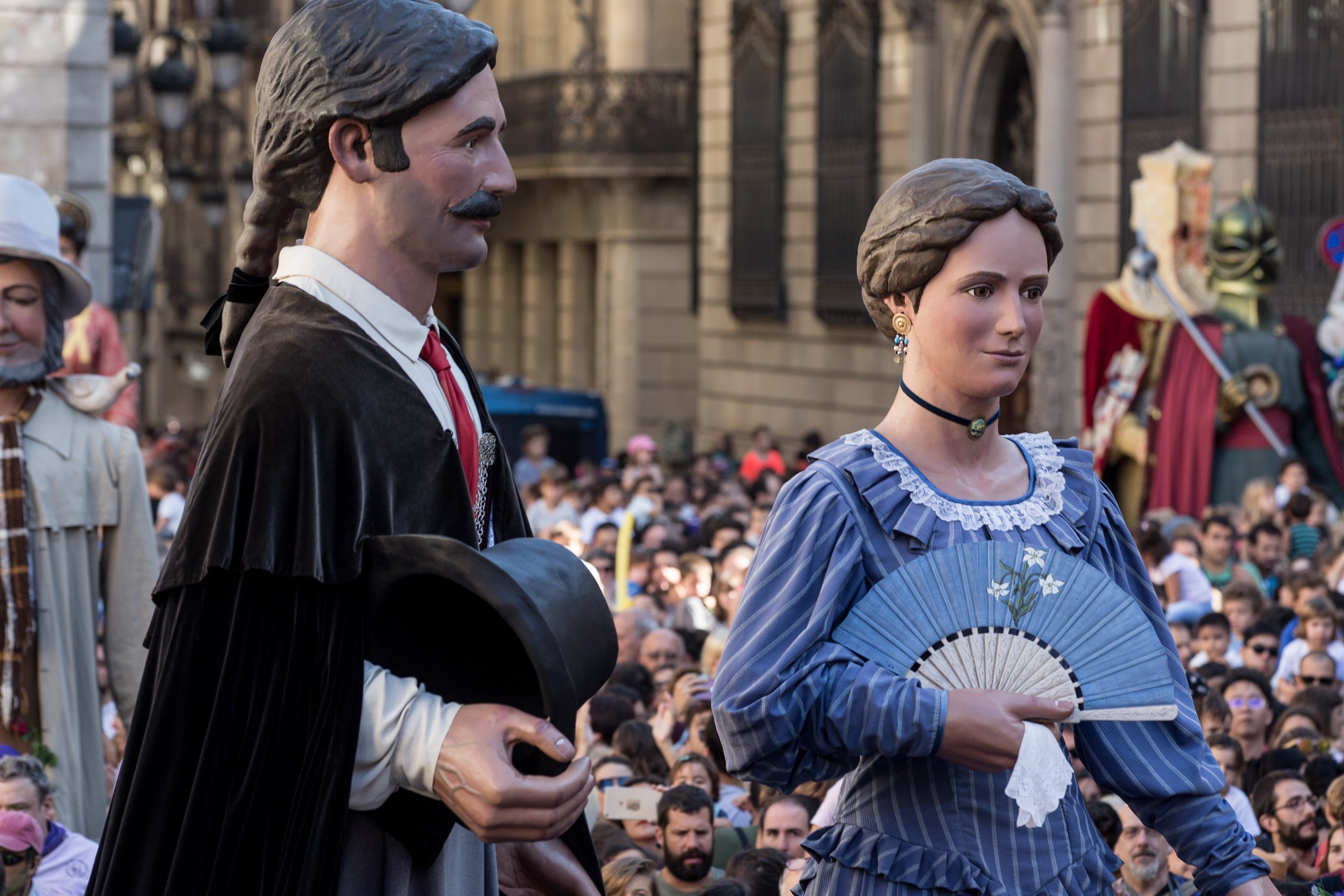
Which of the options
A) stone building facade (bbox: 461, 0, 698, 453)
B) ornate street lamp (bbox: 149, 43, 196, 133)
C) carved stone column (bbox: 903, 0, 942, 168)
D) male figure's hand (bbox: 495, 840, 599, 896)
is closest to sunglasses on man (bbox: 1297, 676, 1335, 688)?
male figure's hand (bbox: 495, 840, 599, 896)

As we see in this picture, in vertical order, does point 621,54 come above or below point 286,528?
above

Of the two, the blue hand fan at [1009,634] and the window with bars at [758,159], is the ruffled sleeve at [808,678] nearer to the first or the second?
the blue hand fan at [1009,634]

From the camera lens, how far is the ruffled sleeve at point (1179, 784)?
10.6 ft

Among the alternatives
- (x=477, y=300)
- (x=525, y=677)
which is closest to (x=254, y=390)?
(x=525, y=677)

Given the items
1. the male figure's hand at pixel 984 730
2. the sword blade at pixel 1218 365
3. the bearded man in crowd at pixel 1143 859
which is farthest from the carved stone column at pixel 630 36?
the male figure's hand at pixel 984 730

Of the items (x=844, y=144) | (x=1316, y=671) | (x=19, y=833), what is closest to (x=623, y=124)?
(x=844, y=144)

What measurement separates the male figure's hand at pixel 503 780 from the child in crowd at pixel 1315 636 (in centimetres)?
689

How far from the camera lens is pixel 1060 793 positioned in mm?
3148

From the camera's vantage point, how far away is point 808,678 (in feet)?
10.5

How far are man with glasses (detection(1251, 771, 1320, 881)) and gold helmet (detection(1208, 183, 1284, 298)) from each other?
27.3 feet

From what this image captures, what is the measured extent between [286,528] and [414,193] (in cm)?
49

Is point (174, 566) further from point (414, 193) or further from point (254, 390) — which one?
point (414, 193)

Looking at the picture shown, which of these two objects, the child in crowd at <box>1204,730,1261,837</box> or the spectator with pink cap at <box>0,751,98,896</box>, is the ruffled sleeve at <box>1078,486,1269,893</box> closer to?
the spectator with pink cap at <box>0,751,98,896</box>

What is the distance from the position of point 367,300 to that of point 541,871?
817 millimetres
